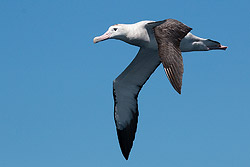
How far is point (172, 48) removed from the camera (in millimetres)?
11227

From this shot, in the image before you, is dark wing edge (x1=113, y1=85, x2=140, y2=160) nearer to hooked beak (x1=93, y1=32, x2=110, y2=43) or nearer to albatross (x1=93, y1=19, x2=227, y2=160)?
albatross (x1=93, y1=19, x2=227, y2=160)

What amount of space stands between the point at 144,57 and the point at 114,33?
186 cm

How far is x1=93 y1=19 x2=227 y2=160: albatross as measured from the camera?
36.0 ft

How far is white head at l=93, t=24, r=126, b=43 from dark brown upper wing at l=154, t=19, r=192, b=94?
4.39 feet

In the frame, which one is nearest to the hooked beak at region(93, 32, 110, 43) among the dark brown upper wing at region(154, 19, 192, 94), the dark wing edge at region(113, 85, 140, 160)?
the dark brown upper wing at region(154, 19, 192, 94)

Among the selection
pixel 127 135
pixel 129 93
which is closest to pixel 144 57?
pixel 129 93

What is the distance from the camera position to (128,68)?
15688 mm

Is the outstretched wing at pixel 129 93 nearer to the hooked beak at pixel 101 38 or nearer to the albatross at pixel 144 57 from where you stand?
the albatross at pixel 144 57

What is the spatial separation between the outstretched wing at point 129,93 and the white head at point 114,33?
1.60 meters

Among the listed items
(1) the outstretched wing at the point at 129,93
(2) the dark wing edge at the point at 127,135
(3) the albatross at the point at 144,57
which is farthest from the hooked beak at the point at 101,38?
(2) the dark wing edge at the point at 127,135

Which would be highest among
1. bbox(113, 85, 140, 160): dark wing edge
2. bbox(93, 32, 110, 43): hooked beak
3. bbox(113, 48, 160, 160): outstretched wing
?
bbox(93, 32, 110, 43): hooked beak

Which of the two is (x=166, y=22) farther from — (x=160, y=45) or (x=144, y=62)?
(x=144, y=62)

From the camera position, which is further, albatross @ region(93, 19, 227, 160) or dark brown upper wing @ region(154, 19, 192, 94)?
albatross @ region(93, 19, 227, 160)

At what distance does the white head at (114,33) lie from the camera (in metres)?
13.6
